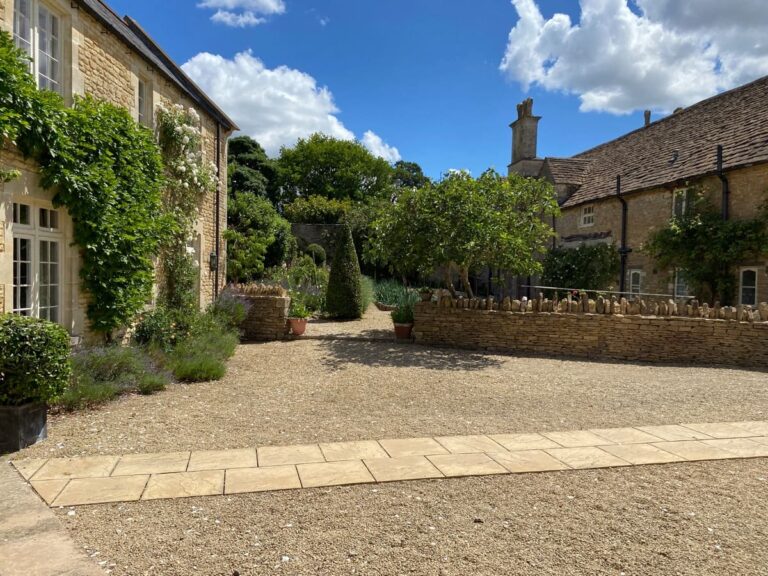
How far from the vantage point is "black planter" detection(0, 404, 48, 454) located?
14.6 ft

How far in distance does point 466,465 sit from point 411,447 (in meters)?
0.64

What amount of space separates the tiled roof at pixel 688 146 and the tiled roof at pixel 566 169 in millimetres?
212

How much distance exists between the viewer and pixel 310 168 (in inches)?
1703

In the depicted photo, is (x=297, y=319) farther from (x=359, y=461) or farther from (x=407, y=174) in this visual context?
(x=407, y=174)

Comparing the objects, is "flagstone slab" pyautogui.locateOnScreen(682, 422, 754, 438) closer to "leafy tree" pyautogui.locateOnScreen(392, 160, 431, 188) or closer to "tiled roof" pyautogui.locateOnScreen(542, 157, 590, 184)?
"tiled roof" pyautogui.locateOnScreen(542, 157, 590, 184)

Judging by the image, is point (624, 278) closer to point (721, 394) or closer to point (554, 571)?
point (721, 394)

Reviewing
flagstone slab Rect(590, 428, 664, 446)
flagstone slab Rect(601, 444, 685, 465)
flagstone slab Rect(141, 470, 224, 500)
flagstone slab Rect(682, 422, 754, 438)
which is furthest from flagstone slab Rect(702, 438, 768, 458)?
flagstone slab Rect(141, 470, 224, 500)

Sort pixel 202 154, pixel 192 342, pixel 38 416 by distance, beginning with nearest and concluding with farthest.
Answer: pixel 38 416 < pixel 192 342 < pixel 202 154

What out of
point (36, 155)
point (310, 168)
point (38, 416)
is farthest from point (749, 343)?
point (310, 168)

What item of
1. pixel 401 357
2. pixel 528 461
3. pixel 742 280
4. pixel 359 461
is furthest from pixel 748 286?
pixel 359 461

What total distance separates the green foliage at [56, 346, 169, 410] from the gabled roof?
5146 millimetres

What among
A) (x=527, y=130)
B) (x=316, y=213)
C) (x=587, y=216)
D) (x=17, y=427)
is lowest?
(x=17, y=427)

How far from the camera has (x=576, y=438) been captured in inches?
201

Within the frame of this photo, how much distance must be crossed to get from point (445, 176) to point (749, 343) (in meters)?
6.85
